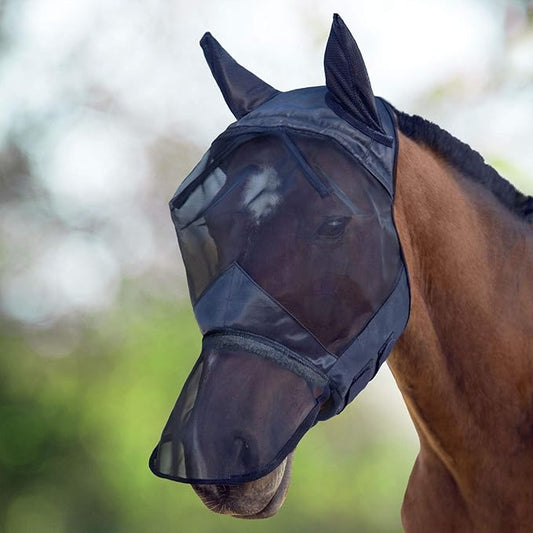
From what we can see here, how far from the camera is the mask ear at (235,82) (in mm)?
2305

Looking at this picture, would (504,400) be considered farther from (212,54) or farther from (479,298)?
(212,54)

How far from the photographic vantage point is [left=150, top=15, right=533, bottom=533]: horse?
1.80 metres

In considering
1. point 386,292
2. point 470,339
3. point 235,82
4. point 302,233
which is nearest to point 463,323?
point 470,339

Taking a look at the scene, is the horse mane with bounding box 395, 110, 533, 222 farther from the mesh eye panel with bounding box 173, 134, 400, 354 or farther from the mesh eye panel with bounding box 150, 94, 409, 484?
the mesh eye panel with bounding box 173, 134, 400, 354

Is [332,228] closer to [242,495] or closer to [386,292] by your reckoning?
[386,292]

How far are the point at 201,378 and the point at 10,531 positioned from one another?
1084cm

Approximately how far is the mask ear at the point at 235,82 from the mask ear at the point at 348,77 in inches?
12.0

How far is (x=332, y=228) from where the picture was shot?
1902mm

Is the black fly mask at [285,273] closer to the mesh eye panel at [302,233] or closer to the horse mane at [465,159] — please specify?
the mesh eye panel at [302,233]

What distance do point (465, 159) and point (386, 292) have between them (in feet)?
2.07

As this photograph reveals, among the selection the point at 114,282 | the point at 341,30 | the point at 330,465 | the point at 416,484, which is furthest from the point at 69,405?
→ the point at 341,30

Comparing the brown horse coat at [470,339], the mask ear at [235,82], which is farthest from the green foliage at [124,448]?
the mask ear at [235,82]

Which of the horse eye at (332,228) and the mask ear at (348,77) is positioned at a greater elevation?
the mask ear at (348,77)

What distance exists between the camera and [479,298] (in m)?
2.26
